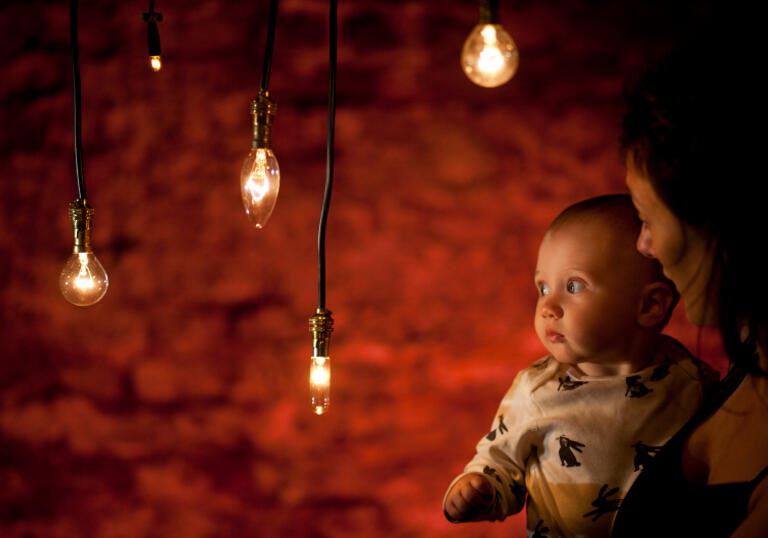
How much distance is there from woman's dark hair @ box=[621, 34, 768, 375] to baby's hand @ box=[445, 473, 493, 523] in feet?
1.14

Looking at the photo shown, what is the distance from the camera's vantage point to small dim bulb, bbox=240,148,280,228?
0.75 meters

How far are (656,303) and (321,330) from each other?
0.43m

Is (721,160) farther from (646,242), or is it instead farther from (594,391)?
(594,391)

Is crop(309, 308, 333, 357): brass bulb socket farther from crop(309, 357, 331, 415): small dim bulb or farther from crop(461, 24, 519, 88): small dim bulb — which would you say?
crop(461, 24, 519, 88): small dim bulb

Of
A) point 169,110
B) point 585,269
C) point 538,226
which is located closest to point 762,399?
point 585,269

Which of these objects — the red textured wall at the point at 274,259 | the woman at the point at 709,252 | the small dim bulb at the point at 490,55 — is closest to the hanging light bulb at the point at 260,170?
the small dim bulb at the point at 490,55

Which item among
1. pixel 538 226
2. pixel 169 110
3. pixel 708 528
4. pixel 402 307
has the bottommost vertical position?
pixel 708 528

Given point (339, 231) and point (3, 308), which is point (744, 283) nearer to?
point (339, 231)

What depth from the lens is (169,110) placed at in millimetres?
1396

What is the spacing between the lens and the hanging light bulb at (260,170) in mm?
743

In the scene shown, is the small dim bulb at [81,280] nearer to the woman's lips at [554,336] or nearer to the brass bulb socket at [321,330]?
the brass bulb socket at [321,330]

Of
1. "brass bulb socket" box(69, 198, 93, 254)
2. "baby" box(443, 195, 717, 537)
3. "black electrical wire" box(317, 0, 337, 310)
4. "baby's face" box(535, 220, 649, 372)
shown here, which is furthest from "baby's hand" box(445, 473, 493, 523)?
"brass bulb socket" box(69, 198, 93, 254)

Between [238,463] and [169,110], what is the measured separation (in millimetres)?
705

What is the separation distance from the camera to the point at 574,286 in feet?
2.96
